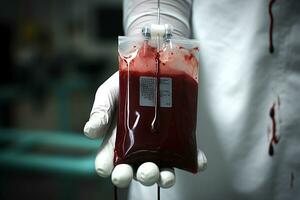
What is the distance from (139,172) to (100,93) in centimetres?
12

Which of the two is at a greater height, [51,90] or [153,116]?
[51,90]

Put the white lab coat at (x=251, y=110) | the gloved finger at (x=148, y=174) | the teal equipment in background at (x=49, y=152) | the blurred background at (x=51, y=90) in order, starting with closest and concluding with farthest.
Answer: the gloved finger at (x=148, y=174)
the white lab coat at (x=251, y=110)
the teal equipment in background at (x=49, y=152)
the blurred background at (x=51, y=90)

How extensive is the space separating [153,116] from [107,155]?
0.22 feet

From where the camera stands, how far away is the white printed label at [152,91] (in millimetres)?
457

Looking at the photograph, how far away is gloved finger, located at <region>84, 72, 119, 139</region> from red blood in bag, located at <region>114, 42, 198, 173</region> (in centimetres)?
2

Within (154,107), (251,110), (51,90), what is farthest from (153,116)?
(51,90)

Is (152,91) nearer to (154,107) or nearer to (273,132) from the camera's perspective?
(154,107)

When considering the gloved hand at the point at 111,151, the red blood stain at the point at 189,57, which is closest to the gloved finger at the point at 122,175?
the gloved hand at the point at 111,151

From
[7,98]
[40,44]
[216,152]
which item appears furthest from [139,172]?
[40,44]

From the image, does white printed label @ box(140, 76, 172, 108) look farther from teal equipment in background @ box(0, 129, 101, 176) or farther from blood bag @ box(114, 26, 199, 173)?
teal equipment in background @ box(0, 129, 101, 176)

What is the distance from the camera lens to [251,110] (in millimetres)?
610

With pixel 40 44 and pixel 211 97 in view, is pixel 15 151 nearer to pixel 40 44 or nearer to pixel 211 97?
pixel 211 97

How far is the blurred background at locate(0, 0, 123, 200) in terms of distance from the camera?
158cm

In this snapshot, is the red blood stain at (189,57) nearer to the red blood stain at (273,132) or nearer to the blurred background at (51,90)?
the red blood stain at (273,132)
